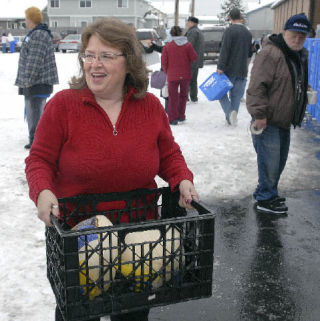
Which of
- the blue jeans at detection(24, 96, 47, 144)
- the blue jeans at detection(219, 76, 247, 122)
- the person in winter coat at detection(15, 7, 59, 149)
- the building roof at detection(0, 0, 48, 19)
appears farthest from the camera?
the building roof at detection(0, 0, 48, 19)

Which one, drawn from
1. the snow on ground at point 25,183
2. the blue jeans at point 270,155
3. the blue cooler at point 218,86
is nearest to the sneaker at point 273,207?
the blue jeans at point 270,155

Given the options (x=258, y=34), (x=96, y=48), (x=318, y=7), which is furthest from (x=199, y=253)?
(x=258, y=34)

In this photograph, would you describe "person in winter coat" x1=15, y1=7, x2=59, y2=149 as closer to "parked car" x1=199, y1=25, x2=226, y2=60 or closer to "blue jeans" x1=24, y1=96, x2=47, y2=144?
"blue jeans" x1=24, y1=96, x2=47, y2=144

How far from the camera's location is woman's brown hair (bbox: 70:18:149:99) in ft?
7.32

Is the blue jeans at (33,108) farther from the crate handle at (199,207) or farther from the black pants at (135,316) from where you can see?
the crate handle at (199,207)

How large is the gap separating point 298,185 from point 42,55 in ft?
12.9

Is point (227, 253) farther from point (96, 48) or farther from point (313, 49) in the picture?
point (313, 49)

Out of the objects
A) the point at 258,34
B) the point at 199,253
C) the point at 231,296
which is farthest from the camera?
the point at 258,34

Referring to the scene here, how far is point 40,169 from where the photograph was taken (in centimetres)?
215

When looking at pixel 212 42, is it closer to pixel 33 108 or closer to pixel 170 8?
pixel 33 108

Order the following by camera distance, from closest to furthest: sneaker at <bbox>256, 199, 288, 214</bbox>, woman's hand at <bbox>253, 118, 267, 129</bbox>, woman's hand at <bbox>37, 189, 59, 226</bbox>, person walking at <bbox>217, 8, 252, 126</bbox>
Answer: woman's hand at <bbox>37, 189, 59, 226</bbox> → woman's hand at <bbox>253, 118, 267, 129</bbox> → sneaker at <bbox>256, 199, 288, 214</bbox> → person walking at <bbox>217, 8, 252, 126</bbox>

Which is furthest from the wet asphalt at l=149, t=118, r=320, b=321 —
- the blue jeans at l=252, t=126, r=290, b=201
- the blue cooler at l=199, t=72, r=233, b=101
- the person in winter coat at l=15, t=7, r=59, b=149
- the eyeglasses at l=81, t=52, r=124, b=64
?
the blue cooler at l=199, t=72, r=233, b=101

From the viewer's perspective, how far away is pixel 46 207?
6.49 ft

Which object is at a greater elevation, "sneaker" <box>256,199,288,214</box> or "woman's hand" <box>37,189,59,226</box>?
"woman's hand" <box>37,189,59,226</box>
